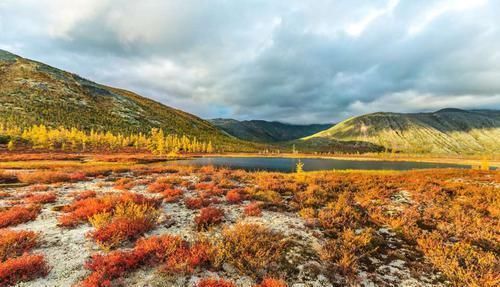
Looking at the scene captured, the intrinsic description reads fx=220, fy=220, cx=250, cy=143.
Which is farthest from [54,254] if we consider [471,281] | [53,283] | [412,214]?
[412,214]

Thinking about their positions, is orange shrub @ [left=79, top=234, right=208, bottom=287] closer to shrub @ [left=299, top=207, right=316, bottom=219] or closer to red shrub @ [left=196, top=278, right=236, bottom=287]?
red shrub @ [left=196, top=278, right=236, bottom=287]

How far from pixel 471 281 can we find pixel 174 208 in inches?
459

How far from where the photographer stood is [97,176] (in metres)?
22.5

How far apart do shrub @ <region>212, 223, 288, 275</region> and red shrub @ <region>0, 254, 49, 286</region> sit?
180 inches

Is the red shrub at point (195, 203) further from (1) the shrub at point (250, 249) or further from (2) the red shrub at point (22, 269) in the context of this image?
(2) the red shrub at point (22, 269)

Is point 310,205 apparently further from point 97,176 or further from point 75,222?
point 97,176

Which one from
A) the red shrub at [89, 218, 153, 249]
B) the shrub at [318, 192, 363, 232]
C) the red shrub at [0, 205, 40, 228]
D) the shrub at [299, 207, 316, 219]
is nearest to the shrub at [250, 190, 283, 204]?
the shrub at [299, 207, 316, 219]

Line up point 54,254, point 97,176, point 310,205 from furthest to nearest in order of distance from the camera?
point 97,176, point 310,205, point 54,254

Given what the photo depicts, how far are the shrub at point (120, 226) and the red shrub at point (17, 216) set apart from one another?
3.46 m

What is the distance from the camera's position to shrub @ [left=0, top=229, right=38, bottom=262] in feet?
20.9

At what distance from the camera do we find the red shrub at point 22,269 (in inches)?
210

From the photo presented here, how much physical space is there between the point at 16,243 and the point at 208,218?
6.11 meters

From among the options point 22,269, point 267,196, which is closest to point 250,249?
point 22,269

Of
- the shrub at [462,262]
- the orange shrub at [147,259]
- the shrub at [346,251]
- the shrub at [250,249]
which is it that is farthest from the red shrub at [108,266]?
the shrub at [462,262]
